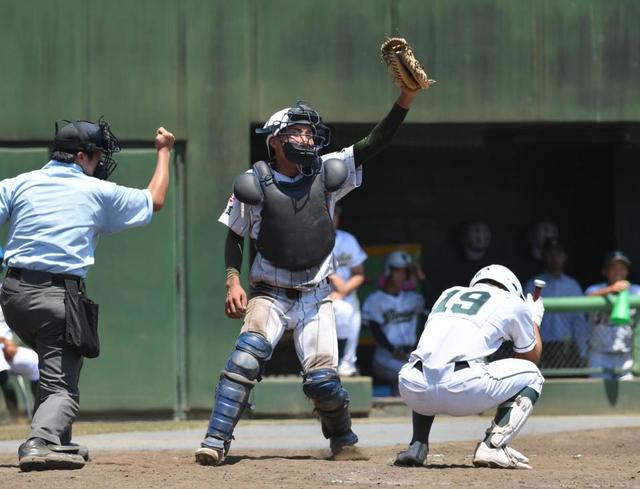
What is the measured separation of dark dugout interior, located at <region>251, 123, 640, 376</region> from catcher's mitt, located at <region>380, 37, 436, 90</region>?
248 inches

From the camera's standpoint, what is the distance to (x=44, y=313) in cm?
721

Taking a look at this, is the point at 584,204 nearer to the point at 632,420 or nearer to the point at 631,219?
the point at 631,219

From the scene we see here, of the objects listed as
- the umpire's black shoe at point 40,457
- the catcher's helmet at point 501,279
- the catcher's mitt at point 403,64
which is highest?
the catcher's mitt at point 403,64

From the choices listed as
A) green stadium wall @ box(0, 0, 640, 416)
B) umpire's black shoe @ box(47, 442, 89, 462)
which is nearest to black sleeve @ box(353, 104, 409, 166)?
umpire's black shoe @ box(47, 442, 89, 462)

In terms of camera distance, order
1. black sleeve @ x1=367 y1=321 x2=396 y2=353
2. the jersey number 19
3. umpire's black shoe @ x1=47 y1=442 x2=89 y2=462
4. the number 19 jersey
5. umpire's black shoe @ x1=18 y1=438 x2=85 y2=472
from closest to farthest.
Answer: umpire's black shoe @ x1=18 y1=438 x2=85 y2=472 → umpire's black shoe @ x1=47 y1=442 x2=89 y2=462 → the number 19 jersey → the jersey number 19 → black sleeve @ x1=367 y1=321 x2=396 y2=353

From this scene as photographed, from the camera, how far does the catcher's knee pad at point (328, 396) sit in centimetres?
758

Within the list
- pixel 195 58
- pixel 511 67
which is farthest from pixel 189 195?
pixel 511 67

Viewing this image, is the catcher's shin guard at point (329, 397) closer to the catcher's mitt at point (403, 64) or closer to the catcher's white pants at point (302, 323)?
the catcher's white pants at point (302, 323)

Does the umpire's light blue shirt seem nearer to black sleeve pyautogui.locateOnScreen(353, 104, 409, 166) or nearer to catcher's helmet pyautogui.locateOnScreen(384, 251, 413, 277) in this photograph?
black sleeve pyautogui.locateOnScreen(353, 104, 409, 166)

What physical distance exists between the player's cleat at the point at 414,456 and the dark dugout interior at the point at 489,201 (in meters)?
6.64

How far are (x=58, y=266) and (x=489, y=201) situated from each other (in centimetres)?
787

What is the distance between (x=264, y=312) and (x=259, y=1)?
4130mm

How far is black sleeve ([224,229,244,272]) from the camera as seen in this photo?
7.84 m

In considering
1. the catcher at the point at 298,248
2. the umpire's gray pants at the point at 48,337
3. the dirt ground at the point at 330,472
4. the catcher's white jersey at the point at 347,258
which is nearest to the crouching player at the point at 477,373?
the dirt ground at the point at 330,472
